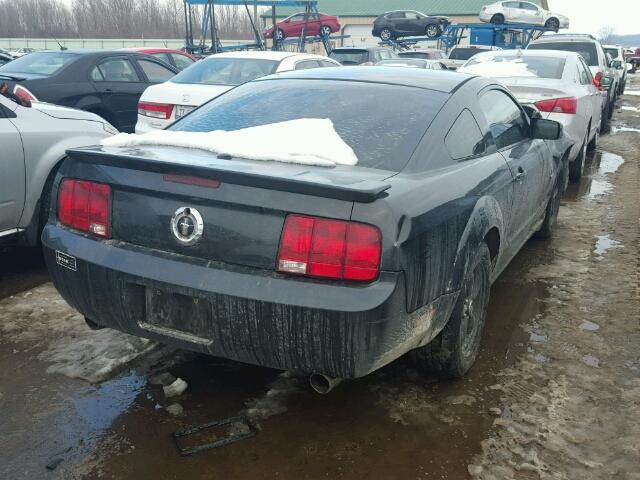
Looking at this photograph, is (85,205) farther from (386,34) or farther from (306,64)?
(386,34)

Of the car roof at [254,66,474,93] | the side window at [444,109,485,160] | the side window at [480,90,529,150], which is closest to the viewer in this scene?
the side window at [444,109,485,160]

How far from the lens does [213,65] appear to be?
832cm

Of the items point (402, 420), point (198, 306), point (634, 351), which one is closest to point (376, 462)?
point (402, 420)

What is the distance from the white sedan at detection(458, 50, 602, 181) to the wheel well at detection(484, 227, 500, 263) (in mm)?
3446

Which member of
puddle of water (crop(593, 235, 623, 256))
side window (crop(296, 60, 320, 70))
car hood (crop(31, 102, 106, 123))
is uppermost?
side window (crop(296, 60, 320, 70))

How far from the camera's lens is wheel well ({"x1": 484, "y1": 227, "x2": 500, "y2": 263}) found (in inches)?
130

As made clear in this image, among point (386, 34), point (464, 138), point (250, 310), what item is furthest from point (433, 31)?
point (250, 310)

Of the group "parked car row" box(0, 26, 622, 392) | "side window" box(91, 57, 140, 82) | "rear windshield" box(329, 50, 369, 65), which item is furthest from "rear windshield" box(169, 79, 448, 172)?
"rear windshield" box(329, 50, 369, 65)

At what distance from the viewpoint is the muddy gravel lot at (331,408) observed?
254 cm

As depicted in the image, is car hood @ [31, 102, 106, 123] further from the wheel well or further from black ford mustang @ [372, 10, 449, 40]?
black ford mustang @ [372, 10, 449, 40]

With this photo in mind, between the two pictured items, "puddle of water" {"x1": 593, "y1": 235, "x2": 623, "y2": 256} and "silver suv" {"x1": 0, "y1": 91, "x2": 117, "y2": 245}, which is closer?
"silver suv" {"x1": 0, "y1": 91, "x2": 117, "y2": 245}

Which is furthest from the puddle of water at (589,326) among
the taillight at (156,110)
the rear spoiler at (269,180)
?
the taillight at (156,110)

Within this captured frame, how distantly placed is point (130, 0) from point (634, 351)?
89283 millimetres

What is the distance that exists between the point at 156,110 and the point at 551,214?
4.56 m
